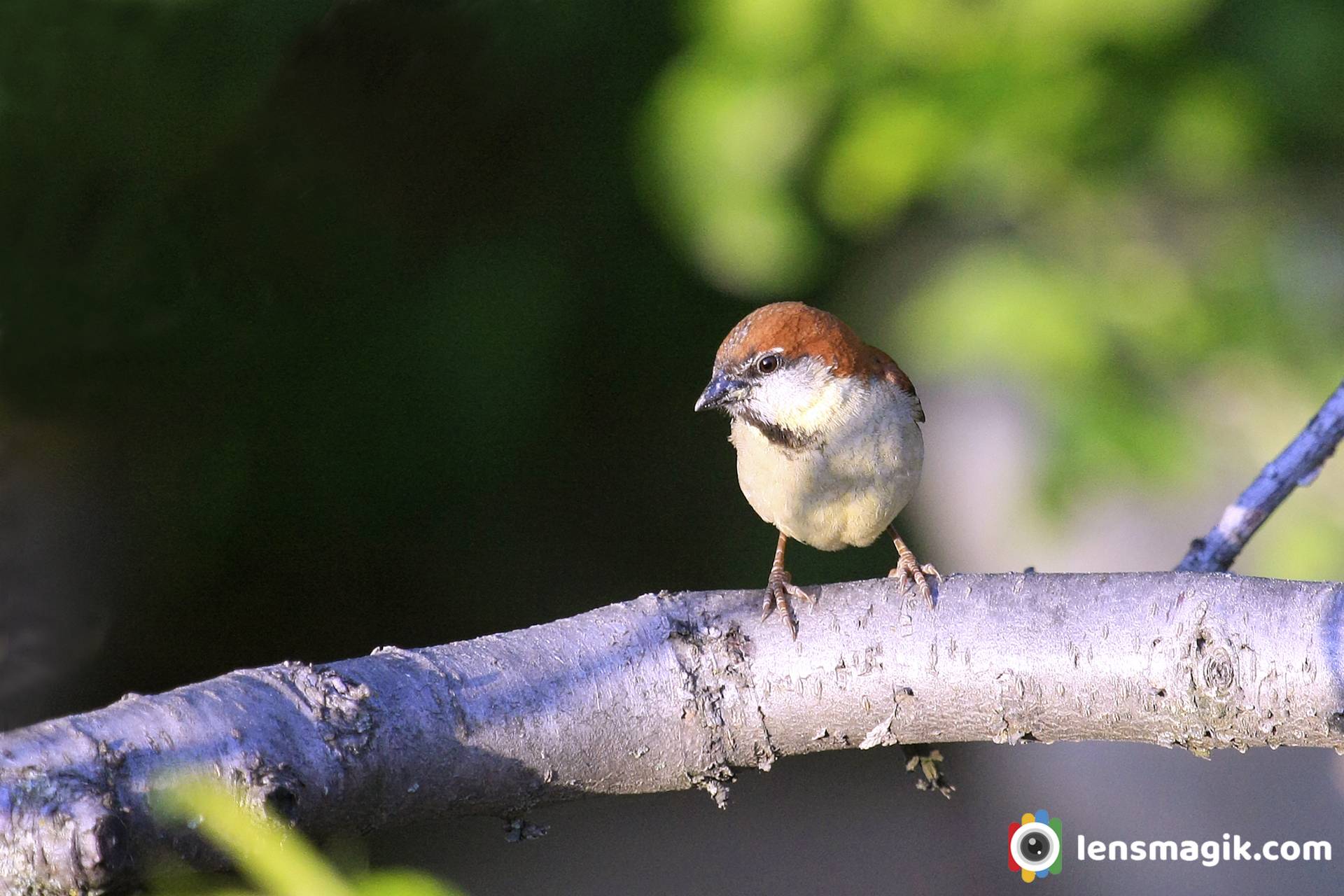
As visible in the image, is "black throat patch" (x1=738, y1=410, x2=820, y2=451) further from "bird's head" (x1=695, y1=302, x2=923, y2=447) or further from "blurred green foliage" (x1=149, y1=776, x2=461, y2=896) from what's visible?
"blurred green foliage" (x1=149, y1=776, x2=461, y2=896)

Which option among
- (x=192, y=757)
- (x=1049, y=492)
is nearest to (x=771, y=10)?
(x=1049, y=492)

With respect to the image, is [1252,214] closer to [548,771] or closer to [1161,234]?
[1161,234]

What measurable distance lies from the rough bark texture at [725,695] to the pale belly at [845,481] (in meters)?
0.57

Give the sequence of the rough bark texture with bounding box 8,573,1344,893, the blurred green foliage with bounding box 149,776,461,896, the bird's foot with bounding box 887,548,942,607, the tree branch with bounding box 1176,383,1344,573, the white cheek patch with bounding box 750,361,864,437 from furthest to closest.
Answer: the white cheek patch with bounding box 750,361,864,437 → the tree branch with bounding box 1176,383,1344,573 → the bird's foot with bounding box 887,548,942,607 → the rough bark texture with bounding box 8,573,1344,893 → the blurred green foliage with bounding box 149,776,461,896

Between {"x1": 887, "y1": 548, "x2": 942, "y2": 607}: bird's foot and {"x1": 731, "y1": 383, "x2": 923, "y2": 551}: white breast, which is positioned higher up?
{"x1": 731, "y1": 383, "x2": 923, "y2": 551}: white breast

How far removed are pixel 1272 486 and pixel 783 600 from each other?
0.99m

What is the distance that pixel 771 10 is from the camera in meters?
2.18

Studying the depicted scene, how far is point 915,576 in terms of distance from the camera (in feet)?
7.68

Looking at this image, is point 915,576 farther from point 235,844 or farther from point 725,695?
point 235,844

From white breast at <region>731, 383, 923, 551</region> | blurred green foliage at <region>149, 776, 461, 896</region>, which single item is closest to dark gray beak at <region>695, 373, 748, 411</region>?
white breast at <region>731, 383, 923, 551</region>

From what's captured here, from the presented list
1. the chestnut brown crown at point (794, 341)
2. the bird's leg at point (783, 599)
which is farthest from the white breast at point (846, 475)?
the bird's leg at point (783, 599)

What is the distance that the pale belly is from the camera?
8.89 feet

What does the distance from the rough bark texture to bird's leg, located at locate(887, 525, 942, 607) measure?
0.09 feet

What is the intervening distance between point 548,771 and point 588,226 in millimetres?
2266
